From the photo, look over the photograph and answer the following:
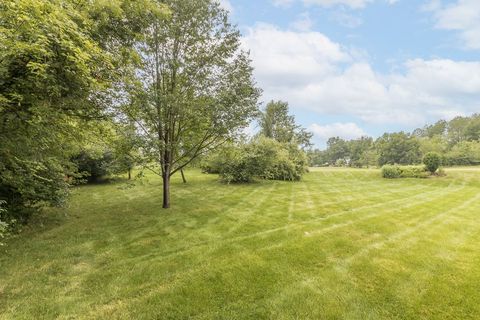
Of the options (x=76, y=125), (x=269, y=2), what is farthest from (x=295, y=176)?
(x=76, y=125)

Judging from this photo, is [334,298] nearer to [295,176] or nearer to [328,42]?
[328,42]

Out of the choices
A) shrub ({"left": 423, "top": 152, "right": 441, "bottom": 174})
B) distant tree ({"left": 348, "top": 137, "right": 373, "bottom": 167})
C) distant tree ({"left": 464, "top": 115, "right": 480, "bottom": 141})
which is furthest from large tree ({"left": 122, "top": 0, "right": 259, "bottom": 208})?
distant tree ({"left": 464, "top": 115, "right": 480, "bottom": 141})

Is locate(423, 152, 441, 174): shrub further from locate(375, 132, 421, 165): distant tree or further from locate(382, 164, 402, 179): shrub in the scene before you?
locate(375, 132, 421, 165): distant tree

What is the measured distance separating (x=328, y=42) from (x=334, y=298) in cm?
1403

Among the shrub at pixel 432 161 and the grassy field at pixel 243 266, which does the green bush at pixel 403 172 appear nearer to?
the shrub at pixel 432 161

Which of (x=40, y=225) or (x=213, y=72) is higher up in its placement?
(x=213, y=72)

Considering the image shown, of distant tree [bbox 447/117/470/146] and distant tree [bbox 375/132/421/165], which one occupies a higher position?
distant tree [bbox 447/117/470/146]

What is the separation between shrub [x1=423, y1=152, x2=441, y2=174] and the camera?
66.6 feet

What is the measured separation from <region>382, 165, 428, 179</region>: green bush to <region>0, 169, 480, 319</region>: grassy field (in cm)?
1501

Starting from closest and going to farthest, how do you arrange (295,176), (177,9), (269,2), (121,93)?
1. (121,93)
2. (177,9)
3. (269,2)
4. (295,176)

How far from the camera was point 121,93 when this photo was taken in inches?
281

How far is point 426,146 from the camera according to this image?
41906 millimetres

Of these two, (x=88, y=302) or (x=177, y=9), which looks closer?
(x=88, y=302)

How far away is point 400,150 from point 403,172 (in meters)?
32.7
